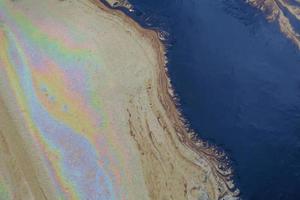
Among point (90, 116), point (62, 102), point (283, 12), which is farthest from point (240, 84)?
point (62, 102)

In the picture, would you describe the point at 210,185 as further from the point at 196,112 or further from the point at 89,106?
the point at 89,106

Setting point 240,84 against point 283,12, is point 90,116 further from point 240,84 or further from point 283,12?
point 283,12

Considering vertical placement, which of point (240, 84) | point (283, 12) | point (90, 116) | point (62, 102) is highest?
point (283, 12)

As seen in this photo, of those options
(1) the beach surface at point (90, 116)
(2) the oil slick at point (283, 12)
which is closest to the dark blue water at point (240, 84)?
(2) the oil slick at point (283, 12)

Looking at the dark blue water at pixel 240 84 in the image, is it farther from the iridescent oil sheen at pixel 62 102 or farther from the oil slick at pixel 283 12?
the iridescent oil sheen at pixel 62 102

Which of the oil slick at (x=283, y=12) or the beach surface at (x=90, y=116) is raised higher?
the oil slick at (x=283, y=12)

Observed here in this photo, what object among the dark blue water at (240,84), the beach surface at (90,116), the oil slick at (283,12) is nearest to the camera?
the beach surface at (90,116)

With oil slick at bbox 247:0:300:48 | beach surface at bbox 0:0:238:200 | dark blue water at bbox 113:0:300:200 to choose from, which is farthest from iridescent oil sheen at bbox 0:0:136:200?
oil slick at bbox 247:0:300:48

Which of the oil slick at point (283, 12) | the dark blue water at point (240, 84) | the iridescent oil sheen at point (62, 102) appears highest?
the oil slick at point (283, 12)
